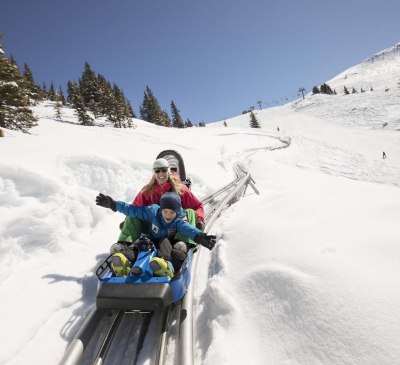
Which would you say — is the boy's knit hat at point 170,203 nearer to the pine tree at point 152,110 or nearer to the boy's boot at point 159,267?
the boy's boot at point 159,267

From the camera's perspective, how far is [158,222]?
15.5 feet

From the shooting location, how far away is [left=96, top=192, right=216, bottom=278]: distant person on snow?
149 inches

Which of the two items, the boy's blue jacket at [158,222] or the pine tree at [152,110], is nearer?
the boy's blue jacket at [158,222]

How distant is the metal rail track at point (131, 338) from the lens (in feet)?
9.89

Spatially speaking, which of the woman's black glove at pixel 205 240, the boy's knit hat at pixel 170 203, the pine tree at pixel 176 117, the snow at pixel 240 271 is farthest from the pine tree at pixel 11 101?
the pine tree at pixel 176 117

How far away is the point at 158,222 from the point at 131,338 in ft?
5.87

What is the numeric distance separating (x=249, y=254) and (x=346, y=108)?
88473mm

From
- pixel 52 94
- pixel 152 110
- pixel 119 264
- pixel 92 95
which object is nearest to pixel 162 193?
pixel 119 264

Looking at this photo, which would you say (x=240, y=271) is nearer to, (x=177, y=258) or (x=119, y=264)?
(x=177, y=258)

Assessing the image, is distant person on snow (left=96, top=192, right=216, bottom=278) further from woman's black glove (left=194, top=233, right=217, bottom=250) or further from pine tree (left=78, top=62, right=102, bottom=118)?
pine tree (left=78, top=62, right=102, bottom=118)

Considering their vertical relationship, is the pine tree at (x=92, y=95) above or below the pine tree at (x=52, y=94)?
below

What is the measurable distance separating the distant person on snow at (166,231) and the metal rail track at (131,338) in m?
0.54

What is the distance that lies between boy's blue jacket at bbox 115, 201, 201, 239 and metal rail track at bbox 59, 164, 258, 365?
3.12 ft

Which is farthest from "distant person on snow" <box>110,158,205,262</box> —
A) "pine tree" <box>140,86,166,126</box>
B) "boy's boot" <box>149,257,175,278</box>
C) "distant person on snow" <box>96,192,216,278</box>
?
"pine tree" <box>140,86,166,126</box>
